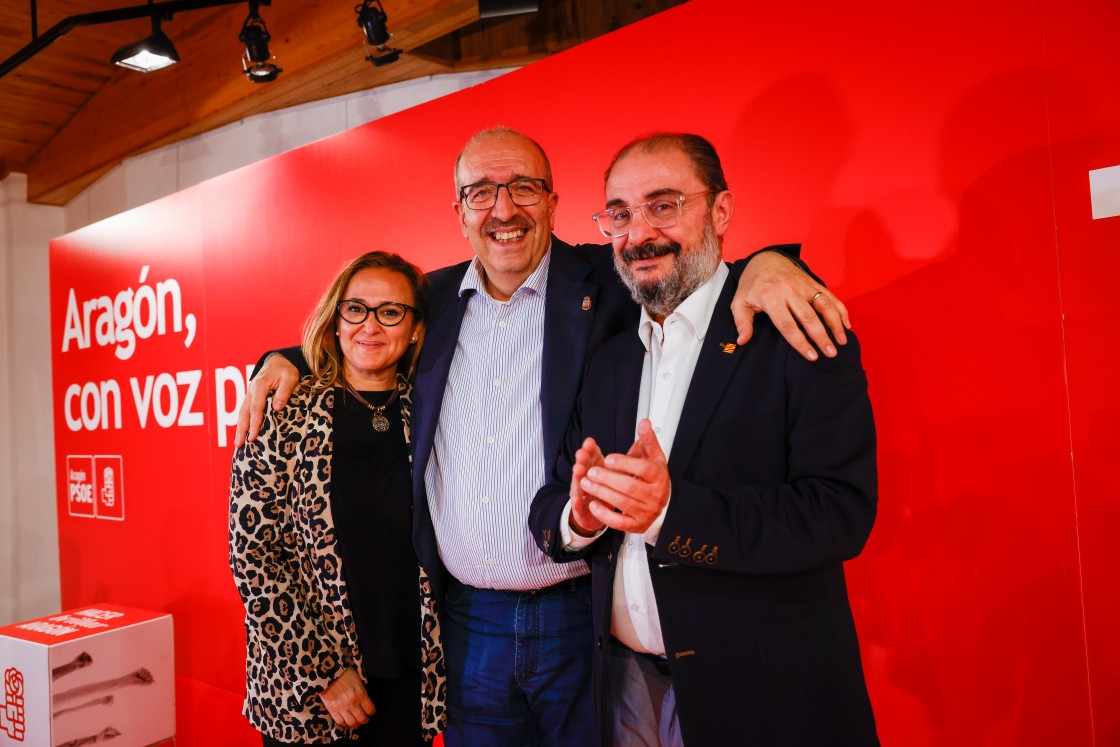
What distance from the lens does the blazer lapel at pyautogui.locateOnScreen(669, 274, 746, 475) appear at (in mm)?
1557

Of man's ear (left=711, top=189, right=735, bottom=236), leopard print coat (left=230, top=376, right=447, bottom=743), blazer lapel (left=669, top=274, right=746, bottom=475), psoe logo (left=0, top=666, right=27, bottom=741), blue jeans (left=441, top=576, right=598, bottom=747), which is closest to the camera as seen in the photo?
blazer lapel (left=669, top=274, right=746, bottom=475)

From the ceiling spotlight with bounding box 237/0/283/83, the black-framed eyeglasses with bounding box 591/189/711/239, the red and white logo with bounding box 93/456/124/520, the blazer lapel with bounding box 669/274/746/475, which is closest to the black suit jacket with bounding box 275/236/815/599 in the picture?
the black-framed eyeglasses with bounding box 591/189/711/239

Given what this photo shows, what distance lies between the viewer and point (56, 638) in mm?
3590

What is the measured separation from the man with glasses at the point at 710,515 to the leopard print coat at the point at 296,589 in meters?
0.67

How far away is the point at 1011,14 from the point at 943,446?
1173 millimetres

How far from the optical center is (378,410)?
87.8 inches

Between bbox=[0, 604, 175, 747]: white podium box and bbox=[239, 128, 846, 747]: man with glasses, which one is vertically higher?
bbox=[239, 128, 846, 747]: man with glasses

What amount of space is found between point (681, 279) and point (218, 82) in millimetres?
5466

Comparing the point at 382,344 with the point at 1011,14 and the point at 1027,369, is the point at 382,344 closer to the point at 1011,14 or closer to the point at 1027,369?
the point at 1027,369

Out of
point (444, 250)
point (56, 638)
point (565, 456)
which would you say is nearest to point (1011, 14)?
point (565, 456)

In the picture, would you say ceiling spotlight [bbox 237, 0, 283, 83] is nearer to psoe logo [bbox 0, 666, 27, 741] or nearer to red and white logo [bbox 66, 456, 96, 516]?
red and white logo [bbox 66, 456, 96, 516]

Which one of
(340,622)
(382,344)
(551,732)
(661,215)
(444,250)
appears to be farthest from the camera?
(444,250)

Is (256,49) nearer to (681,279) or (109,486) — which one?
(109,486)

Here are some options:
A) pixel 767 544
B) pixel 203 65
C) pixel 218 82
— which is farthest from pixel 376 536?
pixel 203 65
